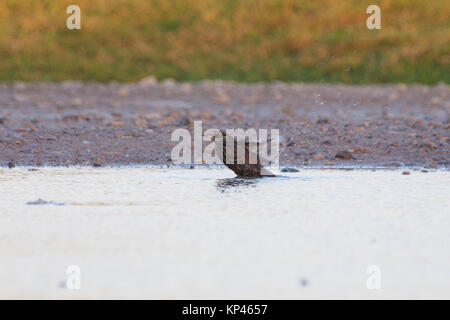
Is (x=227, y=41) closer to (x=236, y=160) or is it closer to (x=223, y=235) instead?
Answer: (x=236, y=160)

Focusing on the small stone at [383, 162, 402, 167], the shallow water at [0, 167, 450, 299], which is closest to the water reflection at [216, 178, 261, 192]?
the shallow water at [0, 167, 450, 299]

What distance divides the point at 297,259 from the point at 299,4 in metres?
14.8

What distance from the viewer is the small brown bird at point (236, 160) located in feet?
26.6

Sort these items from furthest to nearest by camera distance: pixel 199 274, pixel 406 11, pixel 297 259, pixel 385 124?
1. pixel 406 11
2. pixel 385 124
3. pixel 297 259
4. pixel 199 274

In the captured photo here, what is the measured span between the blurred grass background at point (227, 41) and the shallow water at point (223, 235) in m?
8.79

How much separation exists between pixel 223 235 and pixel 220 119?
609 cm

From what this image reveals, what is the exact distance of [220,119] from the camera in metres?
12.0

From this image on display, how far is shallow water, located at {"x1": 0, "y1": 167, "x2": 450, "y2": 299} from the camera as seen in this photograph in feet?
16.0

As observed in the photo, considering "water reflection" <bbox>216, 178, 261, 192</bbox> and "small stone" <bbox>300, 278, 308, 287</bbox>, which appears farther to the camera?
"water reflection" <bbox>216, 178, 261, 192</bbox>

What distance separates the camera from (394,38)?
17.8m

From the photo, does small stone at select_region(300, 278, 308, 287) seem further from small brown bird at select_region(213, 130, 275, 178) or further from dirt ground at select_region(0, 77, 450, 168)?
dirt ground at select_region(0, 77, 450, 168)

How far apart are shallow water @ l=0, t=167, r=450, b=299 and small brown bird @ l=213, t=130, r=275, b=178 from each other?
14 centimetres

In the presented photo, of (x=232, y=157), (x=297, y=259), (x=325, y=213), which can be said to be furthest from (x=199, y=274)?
(x=232, y=157)
